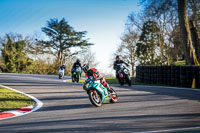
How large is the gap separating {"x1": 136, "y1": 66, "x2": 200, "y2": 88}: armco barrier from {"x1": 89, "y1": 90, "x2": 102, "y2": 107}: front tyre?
26.1 feet

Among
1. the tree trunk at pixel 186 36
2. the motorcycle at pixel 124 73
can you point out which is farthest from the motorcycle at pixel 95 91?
the tree trunk at pixel 186 36

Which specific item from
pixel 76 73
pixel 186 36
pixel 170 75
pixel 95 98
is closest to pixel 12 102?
pixel 95 98

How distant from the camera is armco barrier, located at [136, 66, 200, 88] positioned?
13609 mm

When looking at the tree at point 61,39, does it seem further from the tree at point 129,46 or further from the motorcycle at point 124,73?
the motorcycle at point 124,73

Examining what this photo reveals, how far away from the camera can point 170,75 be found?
15125 mm

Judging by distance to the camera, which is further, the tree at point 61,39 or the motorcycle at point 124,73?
the tree at point 61,39

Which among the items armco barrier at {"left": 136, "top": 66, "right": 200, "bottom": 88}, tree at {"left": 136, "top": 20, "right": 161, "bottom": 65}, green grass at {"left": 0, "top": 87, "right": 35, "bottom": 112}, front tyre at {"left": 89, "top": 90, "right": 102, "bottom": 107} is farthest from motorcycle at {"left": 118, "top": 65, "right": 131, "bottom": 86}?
tree at {"left": 136, "top": 20, "right": 161, "bottom": 65}

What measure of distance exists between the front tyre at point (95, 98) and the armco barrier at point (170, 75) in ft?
26.1

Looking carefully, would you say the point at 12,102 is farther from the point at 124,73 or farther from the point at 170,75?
the point at 170,75

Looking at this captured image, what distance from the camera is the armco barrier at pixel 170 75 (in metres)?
13.6

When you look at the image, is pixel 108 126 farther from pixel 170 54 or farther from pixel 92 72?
pixel 170 54

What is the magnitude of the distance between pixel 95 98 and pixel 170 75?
892 cm

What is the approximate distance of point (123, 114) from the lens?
6246 millimetres

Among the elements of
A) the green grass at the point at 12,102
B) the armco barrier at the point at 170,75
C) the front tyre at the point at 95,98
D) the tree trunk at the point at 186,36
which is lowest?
the green grass at the point at 12,102
